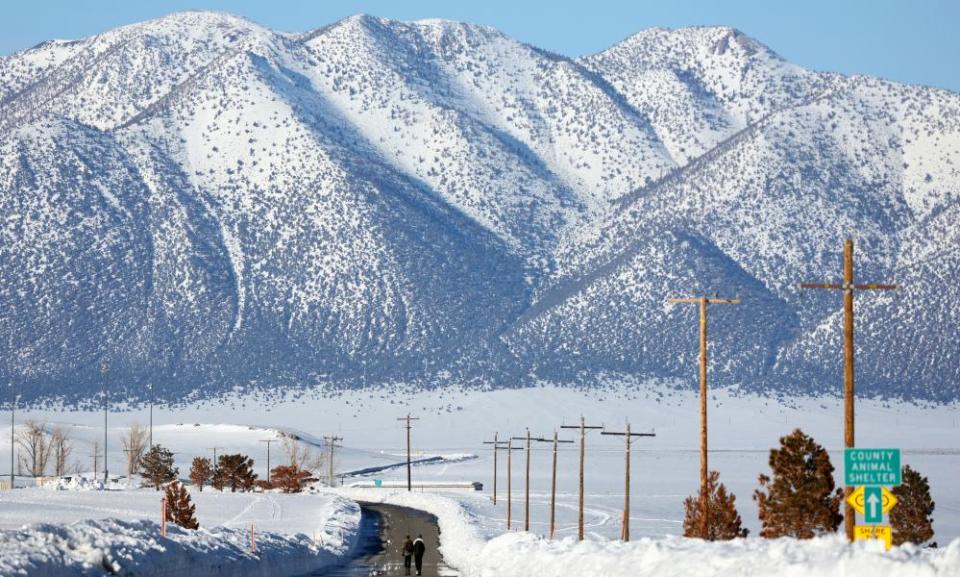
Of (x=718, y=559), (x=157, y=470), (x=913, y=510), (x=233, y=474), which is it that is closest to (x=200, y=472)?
(x=233, y=474)

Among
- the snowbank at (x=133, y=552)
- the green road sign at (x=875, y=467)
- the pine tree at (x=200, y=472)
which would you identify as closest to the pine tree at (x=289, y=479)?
the pine tree at (x=200, y=472)

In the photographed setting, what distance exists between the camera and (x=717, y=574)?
26516mm

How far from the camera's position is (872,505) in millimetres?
28750

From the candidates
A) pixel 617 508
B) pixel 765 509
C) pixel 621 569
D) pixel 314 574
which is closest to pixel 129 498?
pixel 617 508

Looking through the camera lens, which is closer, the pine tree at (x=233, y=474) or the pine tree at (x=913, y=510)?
the pine tree at (x=913, y=510)

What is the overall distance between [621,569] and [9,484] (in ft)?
447

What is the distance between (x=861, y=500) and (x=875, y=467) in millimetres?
791

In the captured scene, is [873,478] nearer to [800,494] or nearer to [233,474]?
[800,494]

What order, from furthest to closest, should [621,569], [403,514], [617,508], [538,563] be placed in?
[617,508]
[403,514]
[538,563]
[621,569]

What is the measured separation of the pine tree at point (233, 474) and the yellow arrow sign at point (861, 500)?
138794mm

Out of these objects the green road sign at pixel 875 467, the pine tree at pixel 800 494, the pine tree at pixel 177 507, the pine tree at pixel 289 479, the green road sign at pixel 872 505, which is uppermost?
the green road sign at pixel 875 467

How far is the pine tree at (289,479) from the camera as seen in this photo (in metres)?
164

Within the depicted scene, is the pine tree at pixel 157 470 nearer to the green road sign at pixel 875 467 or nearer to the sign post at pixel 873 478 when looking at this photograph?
the sign post at pixel 873 478

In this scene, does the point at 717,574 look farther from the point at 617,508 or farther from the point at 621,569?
the point at 617,508
